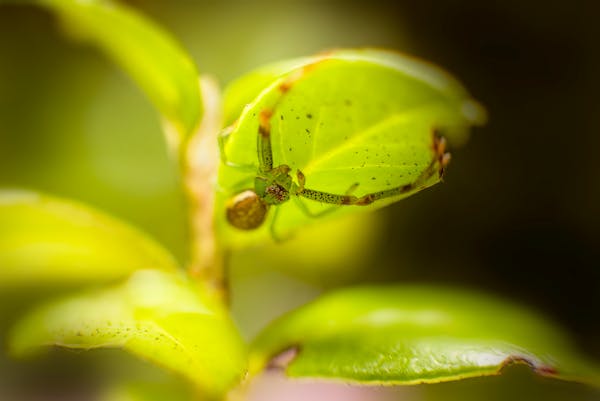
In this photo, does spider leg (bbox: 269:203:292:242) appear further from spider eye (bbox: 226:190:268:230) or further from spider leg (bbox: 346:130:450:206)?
spider leg (bbox: 346:130:450:206)

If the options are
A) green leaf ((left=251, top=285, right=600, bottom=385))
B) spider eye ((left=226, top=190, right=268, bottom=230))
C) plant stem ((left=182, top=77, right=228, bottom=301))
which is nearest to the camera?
green leaf ((left=251, top=285, right=600, bottom=385))

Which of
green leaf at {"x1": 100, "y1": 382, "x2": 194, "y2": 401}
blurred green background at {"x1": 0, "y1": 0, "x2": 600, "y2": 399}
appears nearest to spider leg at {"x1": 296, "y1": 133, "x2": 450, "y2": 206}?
green leaf at {"x1": 100, "y1": 382, "x2": 194, "y2": 401}

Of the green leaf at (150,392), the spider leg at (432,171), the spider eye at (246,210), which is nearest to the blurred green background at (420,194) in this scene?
the green leaf at (150,392)

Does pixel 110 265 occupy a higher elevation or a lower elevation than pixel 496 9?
lower

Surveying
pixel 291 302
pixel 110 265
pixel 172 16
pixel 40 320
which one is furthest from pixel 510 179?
pixel 40 320

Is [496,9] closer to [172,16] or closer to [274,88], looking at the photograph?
[172,16]

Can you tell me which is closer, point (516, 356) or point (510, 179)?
point (516, 356)
